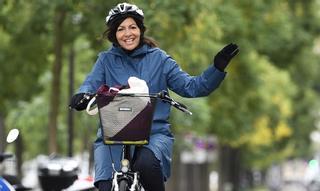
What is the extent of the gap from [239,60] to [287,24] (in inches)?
88.1

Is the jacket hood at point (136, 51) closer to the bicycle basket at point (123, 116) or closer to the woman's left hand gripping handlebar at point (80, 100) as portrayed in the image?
the woman's left hand gripping handlebar at point (80, 100)

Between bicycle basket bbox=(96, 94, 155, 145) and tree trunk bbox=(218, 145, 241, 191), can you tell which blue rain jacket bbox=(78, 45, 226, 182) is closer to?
bicycle basket bbox=(96, 94, 155, 145)

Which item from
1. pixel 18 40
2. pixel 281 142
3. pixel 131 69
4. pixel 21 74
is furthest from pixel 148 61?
pixel 281 142

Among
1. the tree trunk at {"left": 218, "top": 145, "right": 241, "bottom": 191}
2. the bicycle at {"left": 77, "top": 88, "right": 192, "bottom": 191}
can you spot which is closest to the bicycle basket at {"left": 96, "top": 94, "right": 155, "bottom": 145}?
the bicycle at {"left": 77, "top": 88, "right": 192, "bottom": 191}

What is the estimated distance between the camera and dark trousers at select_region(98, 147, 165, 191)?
7.10 meters

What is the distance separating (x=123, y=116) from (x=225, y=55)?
72cm

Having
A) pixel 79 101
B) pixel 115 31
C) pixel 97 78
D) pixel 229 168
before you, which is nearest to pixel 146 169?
pixel 79 101

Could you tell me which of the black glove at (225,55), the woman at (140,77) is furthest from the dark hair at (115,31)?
the black glove at (225,55)

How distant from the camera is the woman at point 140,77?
7.17m

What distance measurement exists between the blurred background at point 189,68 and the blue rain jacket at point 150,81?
4.27 m

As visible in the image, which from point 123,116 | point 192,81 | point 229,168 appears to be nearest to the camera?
point 123,116

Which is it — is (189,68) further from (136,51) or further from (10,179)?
(136,51)

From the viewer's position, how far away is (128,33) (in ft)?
24.2

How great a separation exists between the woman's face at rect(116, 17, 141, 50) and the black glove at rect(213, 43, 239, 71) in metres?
0.61
